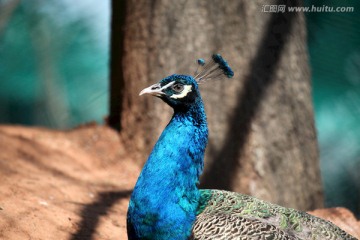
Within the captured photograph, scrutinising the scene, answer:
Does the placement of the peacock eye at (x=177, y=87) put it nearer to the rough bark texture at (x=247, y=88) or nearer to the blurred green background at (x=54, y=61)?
the rough bark texture at (x=247, y=88)

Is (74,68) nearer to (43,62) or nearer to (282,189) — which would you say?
(43,62)

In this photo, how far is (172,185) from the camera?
2393mm

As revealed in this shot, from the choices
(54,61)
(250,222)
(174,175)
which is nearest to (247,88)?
(174,175)

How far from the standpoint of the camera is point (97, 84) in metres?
7.22

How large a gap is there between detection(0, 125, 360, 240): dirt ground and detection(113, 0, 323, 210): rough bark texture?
48 cm

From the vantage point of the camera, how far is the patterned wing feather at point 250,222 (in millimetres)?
2225

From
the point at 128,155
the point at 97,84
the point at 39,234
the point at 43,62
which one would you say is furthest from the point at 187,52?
the point at 43,62

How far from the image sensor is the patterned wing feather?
222cm

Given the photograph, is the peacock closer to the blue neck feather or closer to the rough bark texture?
the blue neck feather

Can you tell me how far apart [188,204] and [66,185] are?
1356mm

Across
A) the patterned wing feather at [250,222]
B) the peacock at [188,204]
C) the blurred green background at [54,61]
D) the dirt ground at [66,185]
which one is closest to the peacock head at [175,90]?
the peacock at [188,204]

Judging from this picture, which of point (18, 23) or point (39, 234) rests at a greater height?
point (18, 23)

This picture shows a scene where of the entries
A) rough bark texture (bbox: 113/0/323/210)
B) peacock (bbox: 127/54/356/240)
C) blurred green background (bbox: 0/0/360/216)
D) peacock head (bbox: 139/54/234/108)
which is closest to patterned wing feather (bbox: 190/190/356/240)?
peacock (bbox: 127/54/356/240)

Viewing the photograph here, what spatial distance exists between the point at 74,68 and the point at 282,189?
4408 mm
